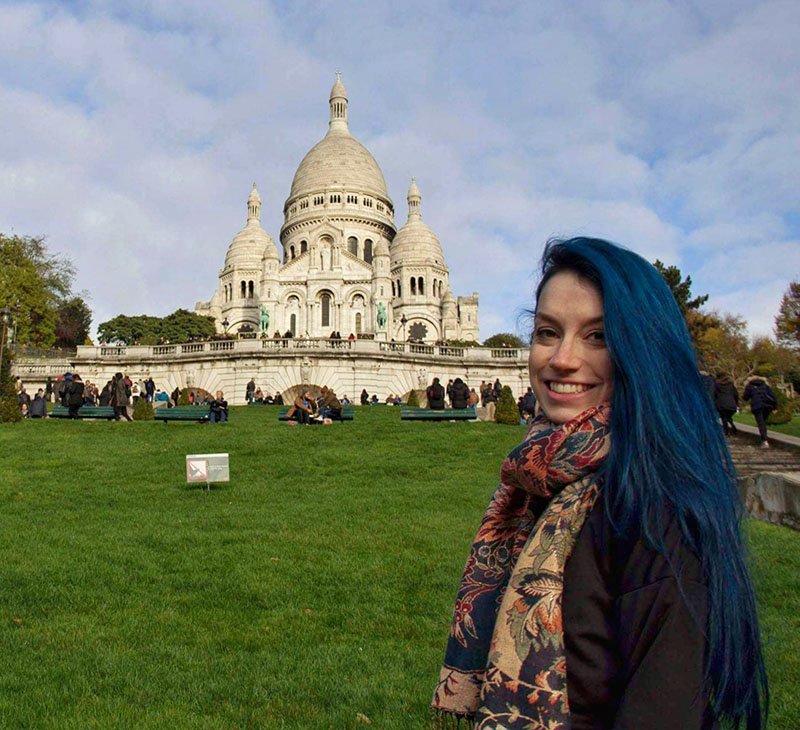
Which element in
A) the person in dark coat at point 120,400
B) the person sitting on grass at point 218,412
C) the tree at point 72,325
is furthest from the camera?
the tree at point 72,325

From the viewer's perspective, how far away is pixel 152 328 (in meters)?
68.5

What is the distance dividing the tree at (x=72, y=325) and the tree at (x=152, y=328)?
7.22ft

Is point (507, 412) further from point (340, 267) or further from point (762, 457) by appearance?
point (340, 267)

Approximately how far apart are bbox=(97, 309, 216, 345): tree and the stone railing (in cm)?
3160

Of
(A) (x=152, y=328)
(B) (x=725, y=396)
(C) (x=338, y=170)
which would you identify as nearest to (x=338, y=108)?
(C) (x=338, y=170)

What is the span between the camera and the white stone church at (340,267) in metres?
69.1

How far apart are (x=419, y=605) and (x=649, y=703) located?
4858 mm

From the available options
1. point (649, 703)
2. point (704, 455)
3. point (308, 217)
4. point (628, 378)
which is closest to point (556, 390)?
point (628, 378)

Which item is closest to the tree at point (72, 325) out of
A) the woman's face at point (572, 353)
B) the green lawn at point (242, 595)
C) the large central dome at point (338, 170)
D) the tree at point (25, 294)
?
the tree at point (25, 294)

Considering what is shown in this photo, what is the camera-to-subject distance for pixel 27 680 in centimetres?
449

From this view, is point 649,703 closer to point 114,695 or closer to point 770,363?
point 114,695

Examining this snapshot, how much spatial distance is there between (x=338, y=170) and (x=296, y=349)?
5110 cm

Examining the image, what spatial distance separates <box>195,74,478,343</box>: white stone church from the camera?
6912 cm

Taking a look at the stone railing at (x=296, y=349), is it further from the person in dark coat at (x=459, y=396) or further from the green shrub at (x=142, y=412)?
the green shrub at (x=142, y=412)
